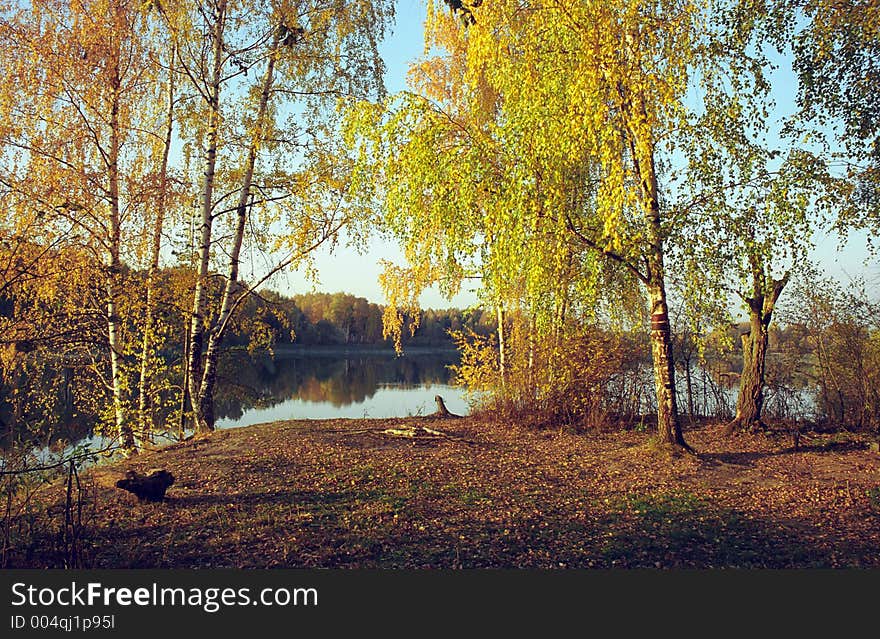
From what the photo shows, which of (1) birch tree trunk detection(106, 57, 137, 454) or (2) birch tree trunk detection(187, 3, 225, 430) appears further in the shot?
(2) birch tree trunk detection(187, 3, 225, 430)

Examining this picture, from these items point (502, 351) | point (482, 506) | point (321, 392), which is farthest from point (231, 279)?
point (321, 392)

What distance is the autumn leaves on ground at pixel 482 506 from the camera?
171 inches

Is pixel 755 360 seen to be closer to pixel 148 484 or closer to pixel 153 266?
pixel 148 484

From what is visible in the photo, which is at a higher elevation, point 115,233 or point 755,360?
point 115,233

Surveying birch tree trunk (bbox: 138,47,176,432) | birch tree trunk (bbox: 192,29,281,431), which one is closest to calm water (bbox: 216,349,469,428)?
birch tree trunk (bbox: 192,29,281,431)

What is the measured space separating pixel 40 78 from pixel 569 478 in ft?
30.0

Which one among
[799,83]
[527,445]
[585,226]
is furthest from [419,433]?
[799,83]

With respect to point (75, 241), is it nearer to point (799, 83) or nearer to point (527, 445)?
point (527, 445)

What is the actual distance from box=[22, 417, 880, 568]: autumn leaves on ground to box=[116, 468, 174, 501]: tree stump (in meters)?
0.13

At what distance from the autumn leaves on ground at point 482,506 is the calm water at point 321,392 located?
3.09m

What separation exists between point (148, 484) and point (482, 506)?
3.06 m

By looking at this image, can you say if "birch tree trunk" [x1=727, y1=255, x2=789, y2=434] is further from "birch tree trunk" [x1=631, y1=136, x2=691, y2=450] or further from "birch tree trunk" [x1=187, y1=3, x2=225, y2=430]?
"birch tree trunk" [x1=187, y1=3, x2=225, y2=430]

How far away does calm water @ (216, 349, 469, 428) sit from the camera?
11.8 m

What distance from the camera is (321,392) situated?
24.9m
